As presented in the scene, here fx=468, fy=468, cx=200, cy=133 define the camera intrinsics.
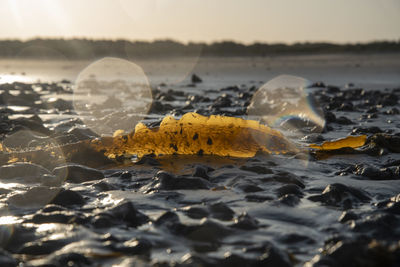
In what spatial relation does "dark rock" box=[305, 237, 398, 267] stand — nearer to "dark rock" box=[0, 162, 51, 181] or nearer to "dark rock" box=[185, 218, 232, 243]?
"dark rock" box=[185, 218, 232, 243]

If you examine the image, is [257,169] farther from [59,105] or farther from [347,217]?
[59,105]

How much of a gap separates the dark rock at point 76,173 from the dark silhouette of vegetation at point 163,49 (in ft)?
104

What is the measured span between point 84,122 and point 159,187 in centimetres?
418

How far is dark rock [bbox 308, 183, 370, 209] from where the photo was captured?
112 inches

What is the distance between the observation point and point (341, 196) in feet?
9.50

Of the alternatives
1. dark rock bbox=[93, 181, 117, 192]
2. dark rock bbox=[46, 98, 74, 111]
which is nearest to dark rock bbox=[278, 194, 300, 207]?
dark rock bbox=[93, 181, 117, 192]

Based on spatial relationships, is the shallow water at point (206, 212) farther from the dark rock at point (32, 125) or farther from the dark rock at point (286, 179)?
the dark rock at point (32, 125)

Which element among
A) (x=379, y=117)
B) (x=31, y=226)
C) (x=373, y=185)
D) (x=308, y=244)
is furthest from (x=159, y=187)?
(x=379, y=117)

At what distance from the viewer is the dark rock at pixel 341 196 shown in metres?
2.85

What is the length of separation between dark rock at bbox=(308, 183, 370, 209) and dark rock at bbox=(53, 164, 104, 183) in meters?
1.62

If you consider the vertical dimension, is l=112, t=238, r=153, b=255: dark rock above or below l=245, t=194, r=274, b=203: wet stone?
above

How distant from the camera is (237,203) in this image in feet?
9.45

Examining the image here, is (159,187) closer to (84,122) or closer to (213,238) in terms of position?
(213,238)

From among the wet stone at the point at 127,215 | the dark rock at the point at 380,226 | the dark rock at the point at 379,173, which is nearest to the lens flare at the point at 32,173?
the wet stone at the point at 127,215
